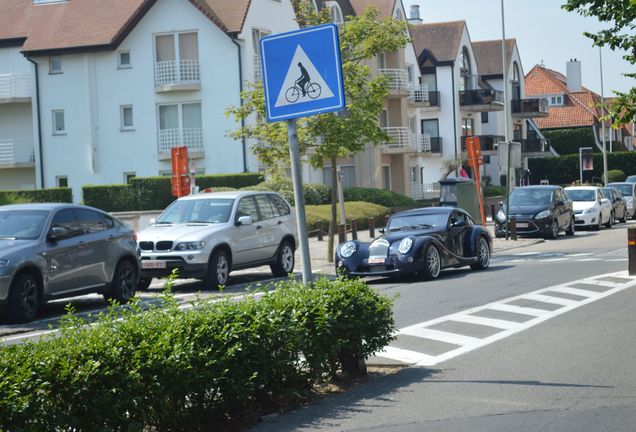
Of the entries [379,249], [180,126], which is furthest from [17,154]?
[379,249]

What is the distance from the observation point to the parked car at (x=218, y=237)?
19.5 m

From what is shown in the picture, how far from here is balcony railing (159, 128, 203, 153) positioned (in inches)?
1868

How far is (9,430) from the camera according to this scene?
5.77 m

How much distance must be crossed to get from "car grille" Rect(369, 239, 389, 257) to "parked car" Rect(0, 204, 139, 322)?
461cm

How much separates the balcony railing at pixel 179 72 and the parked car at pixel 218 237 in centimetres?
2528

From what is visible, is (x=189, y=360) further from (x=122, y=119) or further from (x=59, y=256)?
(x=122, y=119)

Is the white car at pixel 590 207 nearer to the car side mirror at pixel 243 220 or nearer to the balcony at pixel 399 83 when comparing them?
the balcony at pixel 399 83

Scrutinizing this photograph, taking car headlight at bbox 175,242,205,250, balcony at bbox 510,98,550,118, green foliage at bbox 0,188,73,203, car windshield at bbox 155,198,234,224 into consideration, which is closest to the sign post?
car headlight at bbox 175,242,205,250

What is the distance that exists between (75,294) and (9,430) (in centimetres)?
1072

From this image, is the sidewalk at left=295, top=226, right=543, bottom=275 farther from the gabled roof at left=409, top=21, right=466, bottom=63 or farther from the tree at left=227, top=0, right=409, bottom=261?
the gabled roof at left=409, top=21, right=466, bottom=63

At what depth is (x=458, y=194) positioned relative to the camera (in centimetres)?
4072

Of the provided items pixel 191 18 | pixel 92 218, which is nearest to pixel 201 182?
pixel 191 18

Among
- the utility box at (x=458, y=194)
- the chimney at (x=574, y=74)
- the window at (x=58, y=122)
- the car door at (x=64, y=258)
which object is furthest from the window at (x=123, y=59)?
the chimney at (x=574, y=74)

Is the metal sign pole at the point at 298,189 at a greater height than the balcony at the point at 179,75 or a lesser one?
lesser
